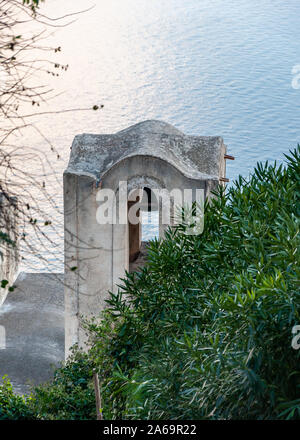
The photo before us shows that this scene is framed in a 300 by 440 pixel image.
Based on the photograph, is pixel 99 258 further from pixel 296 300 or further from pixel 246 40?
pixel 246 40

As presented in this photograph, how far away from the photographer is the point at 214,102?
1190 inches

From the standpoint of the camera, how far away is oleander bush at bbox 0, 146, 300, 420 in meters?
5.96

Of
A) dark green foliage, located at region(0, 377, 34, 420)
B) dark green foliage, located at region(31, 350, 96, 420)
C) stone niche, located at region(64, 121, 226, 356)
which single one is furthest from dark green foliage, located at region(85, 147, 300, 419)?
stone niche, located at region(64, 121, 226, 356)

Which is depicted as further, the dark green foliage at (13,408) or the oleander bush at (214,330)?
the dark green foliage at (13,408)

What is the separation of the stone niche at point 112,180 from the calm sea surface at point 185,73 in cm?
1053

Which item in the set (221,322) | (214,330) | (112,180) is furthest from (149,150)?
(221,322)

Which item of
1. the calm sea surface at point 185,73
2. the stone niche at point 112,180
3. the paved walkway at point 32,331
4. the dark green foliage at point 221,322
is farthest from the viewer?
the calm sea surface at point 185,73

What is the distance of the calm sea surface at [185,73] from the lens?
28.5 m

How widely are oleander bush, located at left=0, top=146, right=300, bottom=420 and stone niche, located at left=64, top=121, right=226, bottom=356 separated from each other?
2694 millimetres

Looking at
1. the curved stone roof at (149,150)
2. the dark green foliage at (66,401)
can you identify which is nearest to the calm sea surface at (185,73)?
the curved stone roof at (149,150)

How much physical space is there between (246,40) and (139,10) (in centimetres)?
709

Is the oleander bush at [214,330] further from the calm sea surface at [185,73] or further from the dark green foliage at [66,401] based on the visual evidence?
the calm sea surface at [185,73]

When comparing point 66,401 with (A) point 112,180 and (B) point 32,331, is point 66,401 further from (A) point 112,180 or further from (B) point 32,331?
(B) point 32,331

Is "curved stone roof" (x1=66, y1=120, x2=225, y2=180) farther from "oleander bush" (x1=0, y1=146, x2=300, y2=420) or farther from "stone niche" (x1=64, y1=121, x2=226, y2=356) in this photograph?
"oleander bush" (x1=0, y1=146, x2=300, y2=420)
